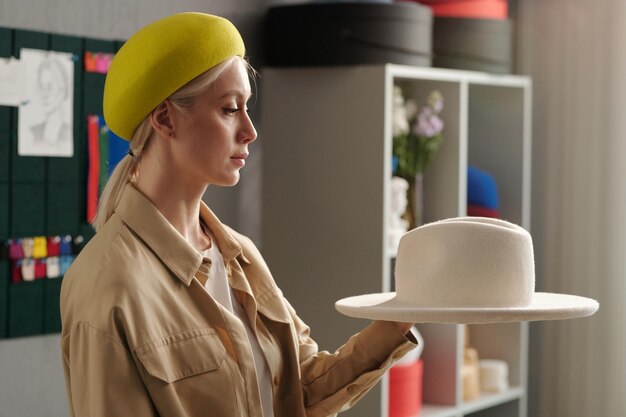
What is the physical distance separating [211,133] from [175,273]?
243 millimetres

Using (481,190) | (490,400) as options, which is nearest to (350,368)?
(490,400)

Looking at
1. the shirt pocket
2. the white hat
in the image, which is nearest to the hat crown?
the white hat

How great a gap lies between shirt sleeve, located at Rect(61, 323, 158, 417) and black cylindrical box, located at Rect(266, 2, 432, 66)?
1.71 meters

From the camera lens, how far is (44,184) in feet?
8.38

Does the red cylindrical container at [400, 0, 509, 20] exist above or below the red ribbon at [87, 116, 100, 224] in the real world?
above

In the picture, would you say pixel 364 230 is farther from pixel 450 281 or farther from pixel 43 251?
pixel 450 281

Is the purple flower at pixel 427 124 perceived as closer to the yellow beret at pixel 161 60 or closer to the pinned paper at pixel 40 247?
the pinned paper at pixel 40 247

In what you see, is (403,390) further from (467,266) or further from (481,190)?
(467,266)

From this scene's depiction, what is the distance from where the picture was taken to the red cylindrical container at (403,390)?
3.12 meters

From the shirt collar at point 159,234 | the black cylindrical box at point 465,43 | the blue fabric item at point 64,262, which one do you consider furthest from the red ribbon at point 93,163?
the black cylindrical box at point 465,43

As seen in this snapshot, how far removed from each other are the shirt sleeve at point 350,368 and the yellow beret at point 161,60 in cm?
58

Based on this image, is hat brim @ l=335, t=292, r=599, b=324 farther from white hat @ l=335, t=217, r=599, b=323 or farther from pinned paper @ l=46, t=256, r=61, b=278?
pinned paper @ l=46, t=256, r=61, b=278

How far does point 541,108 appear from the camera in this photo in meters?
3.78

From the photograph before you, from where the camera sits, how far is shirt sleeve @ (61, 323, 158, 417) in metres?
1.43
